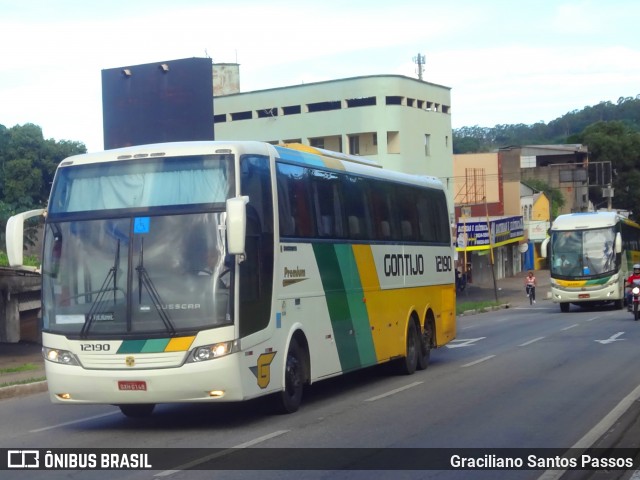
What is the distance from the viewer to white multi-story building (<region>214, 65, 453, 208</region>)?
2339 inches

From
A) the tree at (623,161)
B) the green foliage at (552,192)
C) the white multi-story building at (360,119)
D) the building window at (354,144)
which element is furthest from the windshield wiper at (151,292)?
the tree at (623,161)

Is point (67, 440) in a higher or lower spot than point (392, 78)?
lower

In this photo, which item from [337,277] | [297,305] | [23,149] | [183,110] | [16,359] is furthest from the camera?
[23,149]

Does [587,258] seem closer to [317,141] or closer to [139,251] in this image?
[317,141]

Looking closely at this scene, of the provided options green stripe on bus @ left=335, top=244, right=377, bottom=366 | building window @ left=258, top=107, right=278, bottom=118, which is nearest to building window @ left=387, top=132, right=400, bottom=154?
building window @ left=258, top=107, right=278, bottom=118

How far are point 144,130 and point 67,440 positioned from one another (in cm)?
2166

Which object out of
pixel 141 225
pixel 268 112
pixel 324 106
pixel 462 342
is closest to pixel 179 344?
pixel 141 225

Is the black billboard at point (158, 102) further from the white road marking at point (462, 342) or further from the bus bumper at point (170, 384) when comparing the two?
the bus bumper at point (170, 384)

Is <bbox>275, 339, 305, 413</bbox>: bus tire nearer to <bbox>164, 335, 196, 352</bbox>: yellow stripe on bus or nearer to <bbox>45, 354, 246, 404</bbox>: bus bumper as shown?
<bbox>45, 354, 246, 404</bbox>: bus bumper

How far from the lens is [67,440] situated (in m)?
11.4

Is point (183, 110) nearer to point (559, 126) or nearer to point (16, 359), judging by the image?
point (16, 359)

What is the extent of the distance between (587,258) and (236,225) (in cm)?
3062

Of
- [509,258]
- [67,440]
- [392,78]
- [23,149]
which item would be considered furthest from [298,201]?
[509,258]

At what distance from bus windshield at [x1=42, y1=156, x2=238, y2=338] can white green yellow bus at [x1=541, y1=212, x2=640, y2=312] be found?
2974 cm
